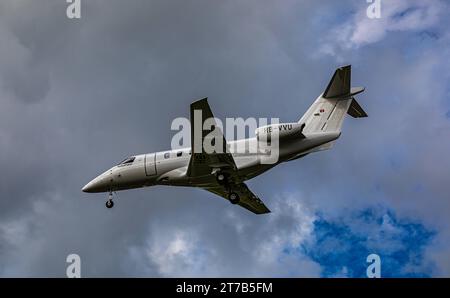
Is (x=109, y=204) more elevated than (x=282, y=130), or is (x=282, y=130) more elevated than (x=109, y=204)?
(x=282, y=130)

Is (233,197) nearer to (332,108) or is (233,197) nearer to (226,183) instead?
(226,183)

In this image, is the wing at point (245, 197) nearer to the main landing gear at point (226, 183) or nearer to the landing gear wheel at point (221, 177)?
the main landing gear at point (226, 183)

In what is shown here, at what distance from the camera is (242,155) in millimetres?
41594

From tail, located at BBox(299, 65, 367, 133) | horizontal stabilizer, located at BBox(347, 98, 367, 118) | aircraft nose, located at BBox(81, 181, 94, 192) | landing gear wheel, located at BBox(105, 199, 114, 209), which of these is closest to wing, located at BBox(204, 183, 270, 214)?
landing gear wheel, located at BBox(105, 199, 114, 209)

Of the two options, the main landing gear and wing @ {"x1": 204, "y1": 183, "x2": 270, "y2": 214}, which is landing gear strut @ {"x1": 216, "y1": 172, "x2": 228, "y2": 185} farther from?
wing @ {"x1": 204, "y1": 183, "x2": 270, "y2": 214}

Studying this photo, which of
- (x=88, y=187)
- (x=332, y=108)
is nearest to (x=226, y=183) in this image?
(x=332, y=108)

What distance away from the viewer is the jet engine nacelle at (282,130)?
3978cm

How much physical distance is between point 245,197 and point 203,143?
8645mm

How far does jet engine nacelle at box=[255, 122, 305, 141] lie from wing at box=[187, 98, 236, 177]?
2.28m
